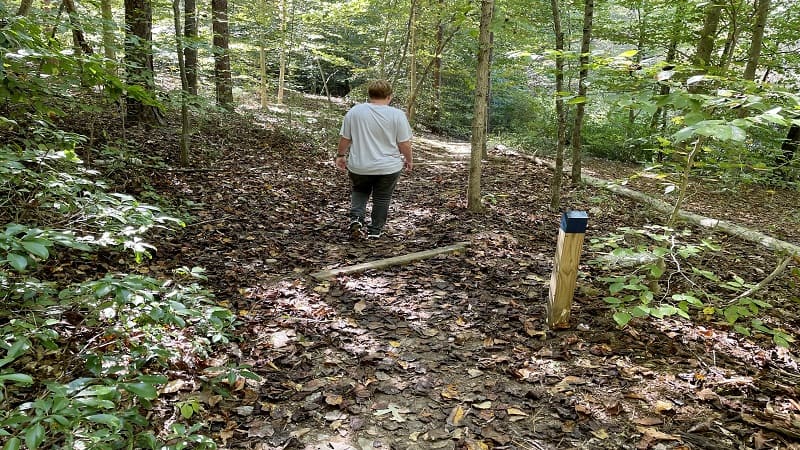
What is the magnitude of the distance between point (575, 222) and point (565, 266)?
36 cm

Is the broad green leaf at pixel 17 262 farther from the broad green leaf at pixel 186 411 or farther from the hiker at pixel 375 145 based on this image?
the hiker at pixel 375 145

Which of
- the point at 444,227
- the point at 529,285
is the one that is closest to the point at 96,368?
the point at 529,285

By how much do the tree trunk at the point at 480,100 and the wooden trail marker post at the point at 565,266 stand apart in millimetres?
3082

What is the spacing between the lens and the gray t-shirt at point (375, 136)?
17.2 feet

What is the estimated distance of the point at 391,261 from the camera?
16.3ft

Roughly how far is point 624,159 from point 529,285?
1233 centimetres

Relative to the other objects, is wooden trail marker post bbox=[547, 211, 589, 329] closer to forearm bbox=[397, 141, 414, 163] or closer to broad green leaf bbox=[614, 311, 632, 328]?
broad green leaf bbox=[614, 311, 632, 328]

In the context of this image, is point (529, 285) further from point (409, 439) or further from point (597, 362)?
point (409, 439)

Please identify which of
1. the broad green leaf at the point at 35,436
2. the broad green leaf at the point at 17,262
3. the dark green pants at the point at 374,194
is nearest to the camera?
the broad green leaf at the point at 35,436

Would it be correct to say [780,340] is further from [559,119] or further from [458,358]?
[559,119]

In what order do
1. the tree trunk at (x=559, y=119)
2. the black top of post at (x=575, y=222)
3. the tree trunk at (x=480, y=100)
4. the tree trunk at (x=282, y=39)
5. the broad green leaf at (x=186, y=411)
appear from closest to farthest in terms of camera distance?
the broad green leaf at (x=186, y=411) → the black top of post at (x=575, y=222) → the tree trunk at (x=480, y=100) → the tree trunk at (x=559, y=119) → the tree trunk at (x=282, y=39)

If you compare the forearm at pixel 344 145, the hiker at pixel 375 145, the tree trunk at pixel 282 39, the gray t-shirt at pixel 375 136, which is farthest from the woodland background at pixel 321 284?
the tree trunk at pixel 282 39

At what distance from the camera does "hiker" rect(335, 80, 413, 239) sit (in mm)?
5246

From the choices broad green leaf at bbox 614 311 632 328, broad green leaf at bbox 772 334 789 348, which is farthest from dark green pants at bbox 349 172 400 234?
broad green leaf at bbox 772 334 789 348
